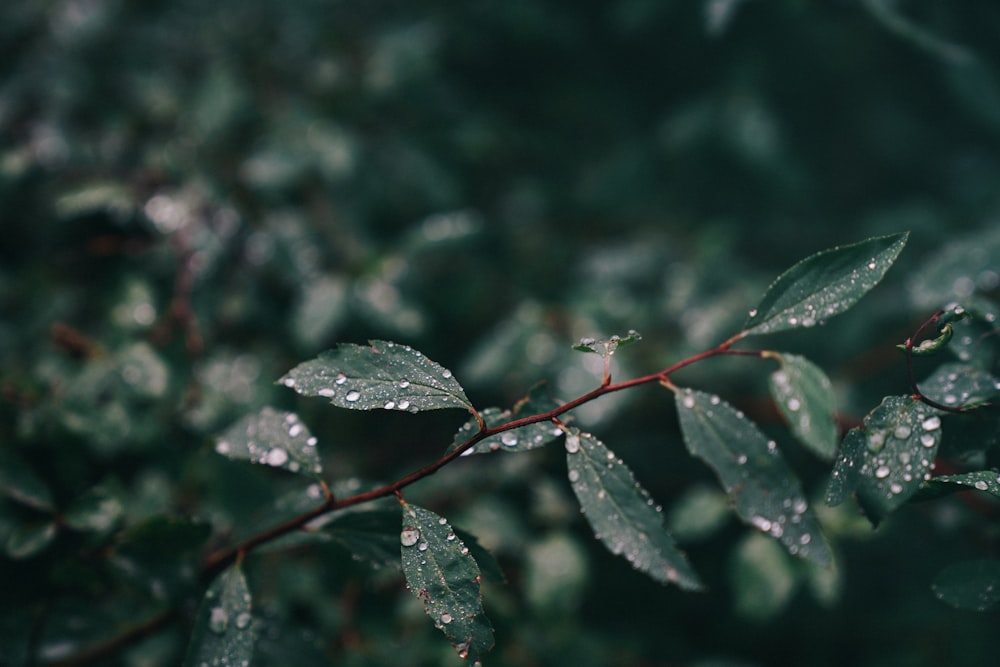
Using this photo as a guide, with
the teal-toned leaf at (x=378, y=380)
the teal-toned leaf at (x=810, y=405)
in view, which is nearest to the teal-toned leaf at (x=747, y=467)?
the teal-toned leaf at (x=810, y=405)

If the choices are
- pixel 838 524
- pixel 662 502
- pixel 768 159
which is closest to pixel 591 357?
pixel 662 502

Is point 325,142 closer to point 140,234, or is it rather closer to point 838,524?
point 140,234

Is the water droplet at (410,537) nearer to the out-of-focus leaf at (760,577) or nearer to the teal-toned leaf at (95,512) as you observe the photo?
the teal-toned leaf at (95,512)

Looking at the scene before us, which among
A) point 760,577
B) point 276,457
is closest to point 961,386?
point 760,577

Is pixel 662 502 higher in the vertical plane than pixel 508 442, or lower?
lower

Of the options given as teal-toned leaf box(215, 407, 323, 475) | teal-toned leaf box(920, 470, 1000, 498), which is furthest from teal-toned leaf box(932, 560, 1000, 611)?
teal-toned leaf box(215, 407, 323, 475)

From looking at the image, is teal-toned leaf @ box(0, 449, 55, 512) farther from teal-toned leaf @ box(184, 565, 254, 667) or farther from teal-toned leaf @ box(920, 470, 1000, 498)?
teal-toned leaf @ box(920, 470, 1000, 498)
